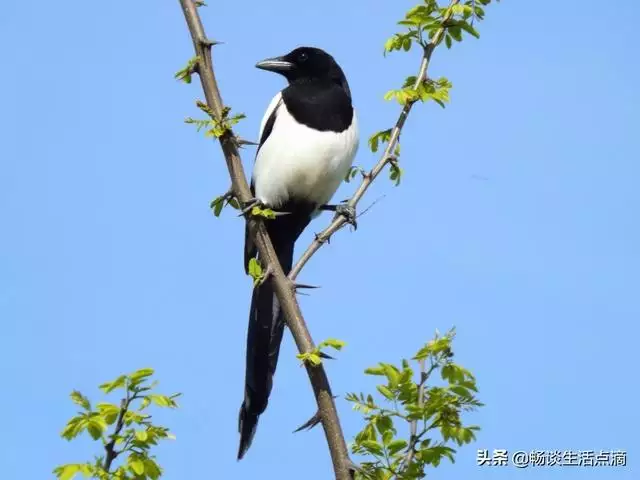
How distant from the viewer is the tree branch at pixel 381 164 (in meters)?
3.77

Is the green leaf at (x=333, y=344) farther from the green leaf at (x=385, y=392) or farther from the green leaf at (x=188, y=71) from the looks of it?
the green leaf at (x=188, y=71)

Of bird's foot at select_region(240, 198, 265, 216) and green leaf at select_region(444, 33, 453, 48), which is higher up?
green leaf at select_region(444, 33, 453, 48)

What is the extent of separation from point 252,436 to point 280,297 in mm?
1013

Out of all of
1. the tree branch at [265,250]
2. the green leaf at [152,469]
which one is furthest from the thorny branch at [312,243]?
the green leaf at [152,469]

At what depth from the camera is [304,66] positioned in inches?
243

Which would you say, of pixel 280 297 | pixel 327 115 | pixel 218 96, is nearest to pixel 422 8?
pixel 218 96

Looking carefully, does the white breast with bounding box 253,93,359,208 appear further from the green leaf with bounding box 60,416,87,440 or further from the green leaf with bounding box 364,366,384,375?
the green leaf with bounding box 60,416,87,440

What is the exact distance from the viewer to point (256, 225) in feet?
13.4

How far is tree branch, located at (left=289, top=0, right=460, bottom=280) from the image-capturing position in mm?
3771

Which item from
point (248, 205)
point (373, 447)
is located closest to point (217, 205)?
point (248, 205)

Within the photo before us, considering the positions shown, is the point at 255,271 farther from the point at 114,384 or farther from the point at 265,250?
the point at 114,384

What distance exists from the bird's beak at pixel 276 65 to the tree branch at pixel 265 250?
7.71 feet

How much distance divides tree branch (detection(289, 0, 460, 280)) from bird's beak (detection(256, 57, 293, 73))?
6.73 ft

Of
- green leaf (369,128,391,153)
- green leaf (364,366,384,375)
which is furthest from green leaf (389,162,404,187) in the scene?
green leaf (364,366,384,375)
